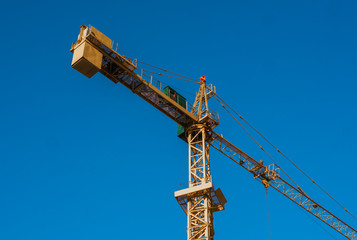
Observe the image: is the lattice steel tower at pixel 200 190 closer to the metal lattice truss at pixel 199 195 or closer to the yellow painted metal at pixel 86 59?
the metal lattice truss at pixel 199 195

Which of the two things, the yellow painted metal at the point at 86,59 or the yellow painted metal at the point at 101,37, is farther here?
the yellow painted metal at the point at 101,37

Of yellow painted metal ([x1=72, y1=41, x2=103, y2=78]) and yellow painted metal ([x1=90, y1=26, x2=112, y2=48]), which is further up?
yellow painted metal ([x1=90, y1=26, x2=112, y2=48])

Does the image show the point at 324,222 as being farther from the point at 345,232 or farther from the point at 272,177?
the point at 272,177

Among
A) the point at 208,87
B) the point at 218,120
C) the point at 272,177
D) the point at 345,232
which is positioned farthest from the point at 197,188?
the point at 345,232

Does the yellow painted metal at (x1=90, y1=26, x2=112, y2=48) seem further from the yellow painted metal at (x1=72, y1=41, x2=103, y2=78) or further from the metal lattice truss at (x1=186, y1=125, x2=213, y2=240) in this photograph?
the metal lattice truss at (x1=186, y1=125, x2=213, y2=240)

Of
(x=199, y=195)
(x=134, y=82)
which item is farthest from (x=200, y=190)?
(x=134, y=82)

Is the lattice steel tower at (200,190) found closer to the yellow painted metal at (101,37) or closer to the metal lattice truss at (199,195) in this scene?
the metal lattice truss at (199,195)

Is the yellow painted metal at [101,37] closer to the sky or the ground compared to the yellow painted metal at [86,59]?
closer to the sky

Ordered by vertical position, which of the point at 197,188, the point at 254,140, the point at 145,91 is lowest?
the point at 197,188

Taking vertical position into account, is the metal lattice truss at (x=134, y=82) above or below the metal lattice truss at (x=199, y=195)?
above

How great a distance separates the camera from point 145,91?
40.8 m

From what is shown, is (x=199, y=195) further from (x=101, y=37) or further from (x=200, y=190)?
(x=101, y=37)

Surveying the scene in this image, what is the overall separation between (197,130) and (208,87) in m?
5.65

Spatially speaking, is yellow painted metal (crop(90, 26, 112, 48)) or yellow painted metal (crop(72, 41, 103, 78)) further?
yellow painted metal (crop(90, 26, 112, 48))
